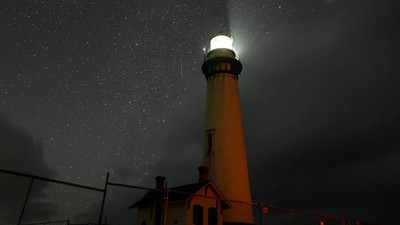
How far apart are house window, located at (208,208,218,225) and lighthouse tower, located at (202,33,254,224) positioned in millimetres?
1271

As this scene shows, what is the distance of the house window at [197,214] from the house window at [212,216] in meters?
0.57

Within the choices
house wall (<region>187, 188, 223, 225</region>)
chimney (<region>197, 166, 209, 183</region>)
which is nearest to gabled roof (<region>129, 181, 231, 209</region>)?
house wall (<region>187, 188, 223, 225</region>)

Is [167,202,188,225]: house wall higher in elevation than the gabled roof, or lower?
lower

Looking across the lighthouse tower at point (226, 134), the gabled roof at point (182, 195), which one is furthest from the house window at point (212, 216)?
the lighthouse tower at point (226, 134)

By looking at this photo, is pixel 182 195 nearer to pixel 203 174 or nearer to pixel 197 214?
pixel 197 214

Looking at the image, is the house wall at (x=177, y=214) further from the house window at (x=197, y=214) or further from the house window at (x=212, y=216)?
the house window at (x=212, y=216)

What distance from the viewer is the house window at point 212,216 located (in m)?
17.9

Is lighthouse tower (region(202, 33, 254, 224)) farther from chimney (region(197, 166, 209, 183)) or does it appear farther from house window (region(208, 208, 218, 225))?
house window (region(208, 208, 218, 225))

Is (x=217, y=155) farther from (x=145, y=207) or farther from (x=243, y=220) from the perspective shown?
(x=145, y=207)

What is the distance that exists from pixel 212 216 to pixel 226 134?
5.49 meters

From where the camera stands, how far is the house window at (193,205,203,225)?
1745cm

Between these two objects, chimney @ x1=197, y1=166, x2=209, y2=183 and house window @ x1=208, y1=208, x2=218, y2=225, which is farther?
chimney @ x1=197, y1=166, x2=209, y2=183

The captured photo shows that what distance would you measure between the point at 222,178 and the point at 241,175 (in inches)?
52.4

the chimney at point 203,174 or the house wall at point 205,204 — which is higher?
the chimney at point 203,174
